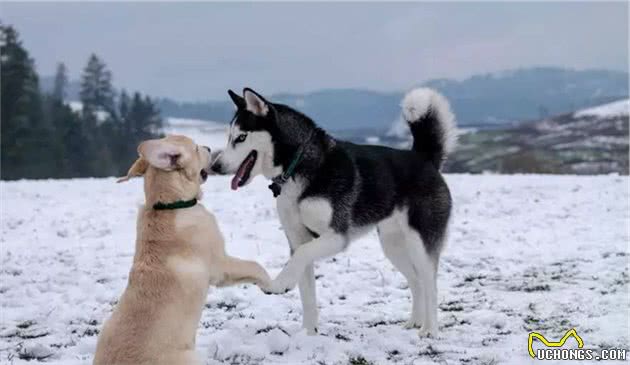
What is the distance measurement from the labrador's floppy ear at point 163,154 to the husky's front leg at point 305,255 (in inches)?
52.6

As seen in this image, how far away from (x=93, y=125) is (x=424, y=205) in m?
50.1

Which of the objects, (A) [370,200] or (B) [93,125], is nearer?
(A) [370,200]

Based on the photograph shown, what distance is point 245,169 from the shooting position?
5922 millimetres

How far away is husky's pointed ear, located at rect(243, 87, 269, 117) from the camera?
5.82m

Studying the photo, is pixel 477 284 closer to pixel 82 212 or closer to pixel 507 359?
pixel 507 359

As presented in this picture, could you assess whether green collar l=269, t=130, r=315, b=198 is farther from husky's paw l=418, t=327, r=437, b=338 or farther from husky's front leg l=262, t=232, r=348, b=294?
husky's paw l=418, t=327, r=437, b=338

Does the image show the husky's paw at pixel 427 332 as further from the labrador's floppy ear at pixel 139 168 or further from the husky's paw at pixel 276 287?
the labrador's floppy ear at pixel 139 168

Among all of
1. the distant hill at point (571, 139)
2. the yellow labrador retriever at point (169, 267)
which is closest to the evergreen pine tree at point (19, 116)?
the distant hill at point (571, 139)

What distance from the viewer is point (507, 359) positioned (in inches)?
214

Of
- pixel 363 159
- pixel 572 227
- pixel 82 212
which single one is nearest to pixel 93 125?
pixel 82 212

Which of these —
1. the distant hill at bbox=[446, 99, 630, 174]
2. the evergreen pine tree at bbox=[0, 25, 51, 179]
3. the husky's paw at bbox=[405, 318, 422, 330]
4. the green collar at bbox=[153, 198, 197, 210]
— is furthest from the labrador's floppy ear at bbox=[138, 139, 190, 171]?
the evergreen pine tree at bbox=[0, 25, 51, 179]

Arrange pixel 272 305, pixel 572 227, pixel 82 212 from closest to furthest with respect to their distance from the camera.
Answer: pixel 272 305 → pixel 572 227 → pixel 82 212

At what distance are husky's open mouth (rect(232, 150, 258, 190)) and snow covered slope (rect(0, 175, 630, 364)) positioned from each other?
133 centimetres

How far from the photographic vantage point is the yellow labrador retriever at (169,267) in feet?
13.7
